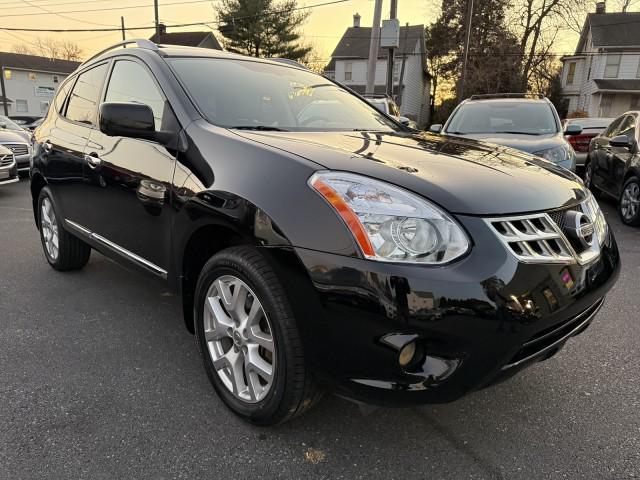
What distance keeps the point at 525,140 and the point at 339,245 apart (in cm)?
533

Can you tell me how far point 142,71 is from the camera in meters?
2.87

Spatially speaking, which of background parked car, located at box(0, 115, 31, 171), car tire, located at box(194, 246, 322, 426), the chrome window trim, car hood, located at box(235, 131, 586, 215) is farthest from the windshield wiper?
background parked car, located at box(0, 115, 31, 171)

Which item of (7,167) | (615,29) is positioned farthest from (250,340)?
(615,29)

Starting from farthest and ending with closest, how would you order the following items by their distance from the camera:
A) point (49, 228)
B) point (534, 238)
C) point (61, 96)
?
point (49, 228)
point (61, 96)
point (534, 238)

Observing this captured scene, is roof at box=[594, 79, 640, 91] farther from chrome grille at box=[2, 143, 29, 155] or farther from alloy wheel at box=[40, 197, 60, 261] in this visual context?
alloy wheel at box=[40, 197, 60, 261]

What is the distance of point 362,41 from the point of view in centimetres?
3934

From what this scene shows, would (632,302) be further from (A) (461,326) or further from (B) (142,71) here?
(B) (142,71)

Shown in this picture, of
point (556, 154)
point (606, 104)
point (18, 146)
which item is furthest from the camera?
point (606, 104)

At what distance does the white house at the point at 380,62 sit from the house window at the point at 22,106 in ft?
88.5

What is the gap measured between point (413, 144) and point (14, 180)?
27.3 ft

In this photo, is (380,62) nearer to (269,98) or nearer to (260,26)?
(260,26)

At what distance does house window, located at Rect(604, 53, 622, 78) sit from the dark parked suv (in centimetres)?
3701

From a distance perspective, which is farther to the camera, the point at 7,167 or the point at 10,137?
the point at 10,137

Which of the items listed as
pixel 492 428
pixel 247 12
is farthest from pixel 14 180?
pixel 247 12
